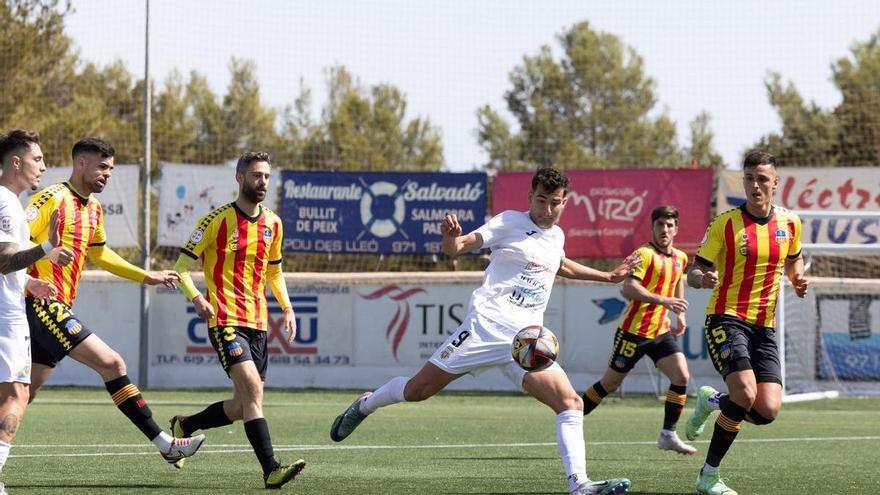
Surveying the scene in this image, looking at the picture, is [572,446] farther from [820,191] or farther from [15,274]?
[820,191]

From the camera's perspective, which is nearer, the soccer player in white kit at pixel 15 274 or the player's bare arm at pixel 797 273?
the soccer player in white kit at pixel 15 274

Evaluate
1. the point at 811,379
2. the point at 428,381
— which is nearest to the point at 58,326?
the point at 428,381

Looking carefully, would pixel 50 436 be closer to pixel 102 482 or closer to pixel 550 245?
pixel 102 482

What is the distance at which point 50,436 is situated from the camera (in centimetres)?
1426

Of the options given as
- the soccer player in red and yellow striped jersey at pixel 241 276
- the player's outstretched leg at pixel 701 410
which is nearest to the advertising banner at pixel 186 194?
the player's outstretched leg at pixel 701 410

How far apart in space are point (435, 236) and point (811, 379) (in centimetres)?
755

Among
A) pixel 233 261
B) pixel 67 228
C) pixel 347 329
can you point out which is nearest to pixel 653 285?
pixel 233 261

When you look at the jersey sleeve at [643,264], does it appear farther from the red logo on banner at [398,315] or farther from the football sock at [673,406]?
the red logo on banner at [398,315]

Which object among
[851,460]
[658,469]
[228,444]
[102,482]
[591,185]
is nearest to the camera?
[102,482]

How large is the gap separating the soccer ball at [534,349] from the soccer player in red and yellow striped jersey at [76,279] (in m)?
2.55

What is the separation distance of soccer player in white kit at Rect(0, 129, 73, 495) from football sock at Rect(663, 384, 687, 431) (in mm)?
6519

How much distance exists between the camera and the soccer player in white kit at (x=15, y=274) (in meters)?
7.77

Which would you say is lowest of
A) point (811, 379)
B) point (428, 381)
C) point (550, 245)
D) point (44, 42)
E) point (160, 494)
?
point (811, 379)

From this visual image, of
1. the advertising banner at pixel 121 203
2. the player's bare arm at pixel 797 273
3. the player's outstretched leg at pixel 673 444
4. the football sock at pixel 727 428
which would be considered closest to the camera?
the football sock at pixel 727 428
